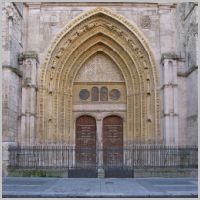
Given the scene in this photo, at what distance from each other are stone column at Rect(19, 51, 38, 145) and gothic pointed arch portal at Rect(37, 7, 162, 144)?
0.60m

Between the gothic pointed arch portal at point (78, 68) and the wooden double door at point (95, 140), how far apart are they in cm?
46

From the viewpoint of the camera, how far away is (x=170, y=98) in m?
18.2

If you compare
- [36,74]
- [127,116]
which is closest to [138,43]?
[127,116]

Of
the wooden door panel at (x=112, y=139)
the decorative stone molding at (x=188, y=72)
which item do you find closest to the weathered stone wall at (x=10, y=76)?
the wooden door panel at (x=112, y=139)

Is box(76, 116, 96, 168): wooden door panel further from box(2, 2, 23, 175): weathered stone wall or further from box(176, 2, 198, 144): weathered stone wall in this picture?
box(176, 2, 198, 144): weathered stone wall

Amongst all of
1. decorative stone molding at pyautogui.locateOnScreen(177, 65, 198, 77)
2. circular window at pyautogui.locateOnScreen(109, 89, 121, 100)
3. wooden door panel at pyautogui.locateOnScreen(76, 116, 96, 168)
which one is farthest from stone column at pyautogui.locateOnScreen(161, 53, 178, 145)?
wooden door panel at pyautogui.locateOnScreen(76, 116, 96, 168)

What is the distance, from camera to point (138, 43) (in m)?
19.5

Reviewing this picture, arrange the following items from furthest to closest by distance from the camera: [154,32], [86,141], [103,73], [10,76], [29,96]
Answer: [103,73], [86,141], [154,32], [29,96], [10,76]

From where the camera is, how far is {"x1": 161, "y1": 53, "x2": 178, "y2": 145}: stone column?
1802cm

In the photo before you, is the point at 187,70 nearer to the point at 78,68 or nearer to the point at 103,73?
the point at 103,73

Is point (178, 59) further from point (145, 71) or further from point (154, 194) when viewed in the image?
point (154, 194)

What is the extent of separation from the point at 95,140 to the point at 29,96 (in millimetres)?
4372

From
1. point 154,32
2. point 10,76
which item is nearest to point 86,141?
point 10,76

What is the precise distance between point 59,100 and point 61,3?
16.4ft
